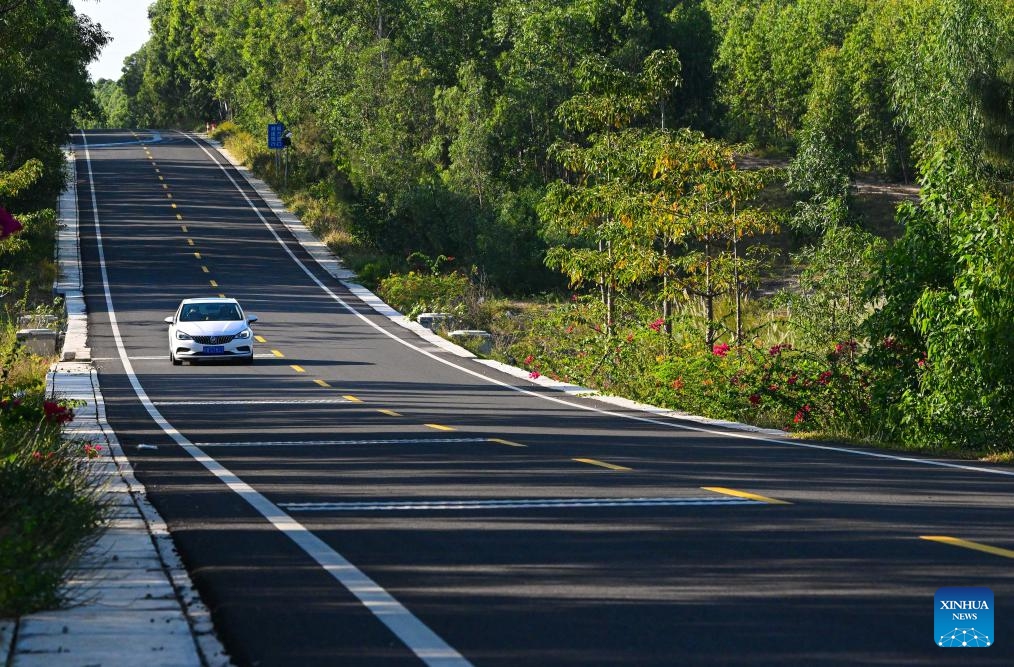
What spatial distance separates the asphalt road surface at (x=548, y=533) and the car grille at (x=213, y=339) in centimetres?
715

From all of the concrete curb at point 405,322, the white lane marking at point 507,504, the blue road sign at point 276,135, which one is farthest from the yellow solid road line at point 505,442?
the blue road sign at point 276,135

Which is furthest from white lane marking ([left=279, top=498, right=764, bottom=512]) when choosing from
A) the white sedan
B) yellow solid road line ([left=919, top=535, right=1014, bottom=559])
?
the white sedan

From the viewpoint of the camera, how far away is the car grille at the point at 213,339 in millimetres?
31609

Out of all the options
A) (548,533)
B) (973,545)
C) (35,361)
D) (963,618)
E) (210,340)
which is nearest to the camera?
(963,618)

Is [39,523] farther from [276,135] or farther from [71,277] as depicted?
[276,135]

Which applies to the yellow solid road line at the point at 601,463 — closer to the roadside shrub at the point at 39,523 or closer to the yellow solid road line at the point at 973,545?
the yellow solid road line at the point at 973,545

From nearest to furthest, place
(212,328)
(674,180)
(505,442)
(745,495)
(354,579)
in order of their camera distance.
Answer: (354,579) < (745,495) < (505,442) < (674,180) < (212,328)

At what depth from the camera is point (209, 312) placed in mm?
33094

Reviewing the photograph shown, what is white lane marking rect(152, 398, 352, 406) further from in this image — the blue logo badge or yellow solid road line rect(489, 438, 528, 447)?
the blue logo badge

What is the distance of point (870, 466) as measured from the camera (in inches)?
569

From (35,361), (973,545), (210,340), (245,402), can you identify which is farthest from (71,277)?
(973,545)

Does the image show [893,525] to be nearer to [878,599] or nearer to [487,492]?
[878,599]

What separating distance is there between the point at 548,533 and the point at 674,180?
18701 mm

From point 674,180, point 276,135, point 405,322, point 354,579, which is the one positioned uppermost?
point 276,135
